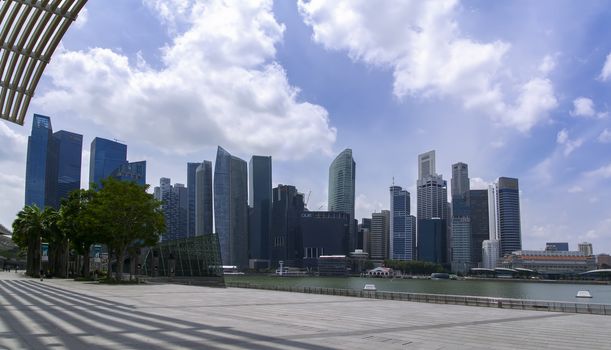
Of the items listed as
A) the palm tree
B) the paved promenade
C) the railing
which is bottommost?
the railing

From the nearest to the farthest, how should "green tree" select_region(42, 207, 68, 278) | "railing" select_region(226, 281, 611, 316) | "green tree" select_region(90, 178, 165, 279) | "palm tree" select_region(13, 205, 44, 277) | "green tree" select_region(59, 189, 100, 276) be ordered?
1. "railing" select_region(226, 281, 611, 316)
2. "green tree" select_region(90, 178, 165, 279)
3. "green tree" select_region(59, 189, 100, 276)
4. "green tree" select_region(42, 207, 68, 278)
5. "palm tree" select_region(13, 205, 44, 277)

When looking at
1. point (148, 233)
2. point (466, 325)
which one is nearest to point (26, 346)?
point (466, 325)

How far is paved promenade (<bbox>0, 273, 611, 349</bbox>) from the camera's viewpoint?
1349 centimetres

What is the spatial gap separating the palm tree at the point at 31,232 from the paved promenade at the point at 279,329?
47994 mm

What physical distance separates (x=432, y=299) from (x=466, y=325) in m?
13.5

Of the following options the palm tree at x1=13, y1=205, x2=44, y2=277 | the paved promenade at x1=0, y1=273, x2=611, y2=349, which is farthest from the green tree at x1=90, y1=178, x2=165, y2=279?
the paved promenade at x1=0, y1=273, x2=611, y2=349

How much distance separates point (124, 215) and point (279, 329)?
39.7 meters

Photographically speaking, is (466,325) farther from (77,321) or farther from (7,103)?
(7,103)

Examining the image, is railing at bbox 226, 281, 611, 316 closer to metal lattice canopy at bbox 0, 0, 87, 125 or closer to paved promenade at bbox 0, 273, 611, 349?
paved promenade at bbox 0, 273, 611, 349

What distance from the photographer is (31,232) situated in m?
67.6

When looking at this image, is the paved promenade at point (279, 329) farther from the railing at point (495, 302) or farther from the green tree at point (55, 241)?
the green tree at point (55, 241)

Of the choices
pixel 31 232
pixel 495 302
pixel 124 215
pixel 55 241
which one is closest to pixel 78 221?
pixel 124 215

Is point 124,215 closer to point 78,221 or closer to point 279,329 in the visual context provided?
point 78,221

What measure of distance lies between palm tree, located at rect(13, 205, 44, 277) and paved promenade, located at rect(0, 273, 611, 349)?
4799cm
